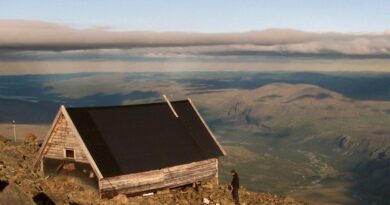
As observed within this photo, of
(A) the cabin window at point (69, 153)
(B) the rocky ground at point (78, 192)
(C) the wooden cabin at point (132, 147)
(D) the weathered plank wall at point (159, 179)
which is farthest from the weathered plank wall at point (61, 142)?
(D) the weathered plank wall at point (159, 179)

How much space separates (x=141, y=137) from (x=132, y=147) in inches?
61.9

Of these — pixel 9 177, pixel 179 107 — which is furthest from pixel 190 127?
pixel 9 177

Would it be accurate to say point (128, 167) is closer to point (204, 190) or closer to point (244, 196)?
point (204, 190)

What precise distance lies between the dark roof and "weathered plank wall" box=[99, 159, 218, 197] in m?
0.43

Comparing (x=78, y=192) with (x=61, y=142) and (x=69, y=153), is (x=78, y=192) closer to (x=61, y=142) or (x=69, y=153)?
(x=69, y=153)

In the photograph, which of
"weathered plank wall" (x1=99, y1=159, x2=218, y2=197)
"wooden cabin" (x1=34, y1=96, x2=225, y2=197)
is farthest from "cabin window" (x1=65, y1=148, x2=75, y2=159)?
"weathered plank wall" (x1=99, y1=159, x2=218, y2=197)

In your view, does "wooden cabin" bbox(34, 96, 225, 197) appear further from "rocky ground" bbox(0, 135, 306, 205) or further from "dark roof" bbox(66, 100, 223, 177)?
"rocky ground" bbox(0, 135, 306, 205)

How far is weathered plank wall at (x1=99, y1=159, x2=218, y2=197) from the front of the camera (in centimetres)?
3334

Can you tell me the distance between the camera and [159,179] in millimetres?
35938

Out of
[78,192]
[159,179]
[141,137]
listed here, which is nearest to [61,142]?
[78,192]

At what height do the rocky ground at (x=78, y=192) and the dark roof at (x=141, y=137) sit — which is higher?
the dark roof at (x=141, y=137)

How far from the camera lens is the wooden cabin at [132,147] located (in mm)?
34031

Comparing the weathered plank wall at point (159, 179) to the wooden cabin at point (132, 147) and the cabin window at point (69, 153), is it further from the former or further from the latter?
the cabin window at point (69, 153)

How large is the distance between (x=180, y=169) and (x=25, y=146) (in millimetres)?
16264
